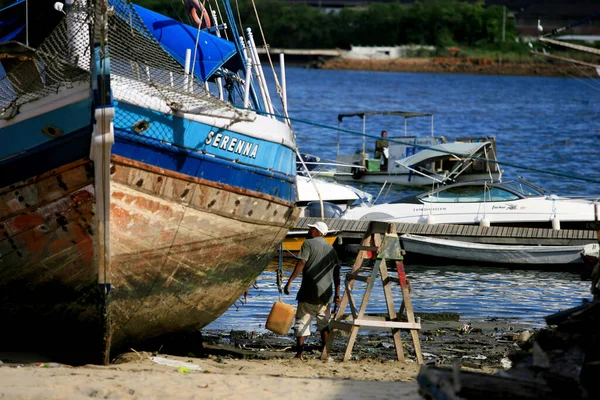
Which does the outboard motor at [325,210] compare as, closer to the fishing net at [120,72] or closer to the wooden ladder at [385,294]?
the wooden ladder at [385,294]

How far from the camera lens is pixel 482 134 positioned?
61750 mm

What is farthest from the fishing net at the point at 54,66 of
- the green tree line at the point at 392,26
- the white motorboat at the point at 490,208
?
the green tree line at the point at 392,26

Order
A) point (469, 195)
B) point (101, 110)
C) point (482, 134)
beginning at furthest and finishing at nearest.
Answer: point (482, 134) < point (469, 195) < point (101, 110)

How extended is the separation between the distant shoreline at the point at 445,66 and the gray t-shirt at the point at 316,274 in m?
143

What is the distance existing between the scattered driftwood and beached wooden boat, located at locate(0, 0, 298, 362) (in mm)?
4173

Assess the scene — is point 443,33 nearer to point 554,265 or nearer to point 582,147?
point 582,147

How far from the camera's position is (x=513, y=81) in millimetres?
141500

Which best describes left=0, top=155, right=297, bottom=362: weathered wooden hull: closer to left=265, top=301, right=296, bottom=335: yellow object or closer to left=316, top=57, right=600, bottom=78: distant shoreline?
left=265, top=301, right=296, bottom=335: yellow object

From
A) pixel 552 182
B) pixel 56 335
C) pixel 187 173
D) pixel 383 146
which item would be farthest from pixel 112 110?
pixel 552 182

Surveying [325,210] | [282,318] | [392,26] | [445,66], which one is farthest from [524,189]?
[392,26]

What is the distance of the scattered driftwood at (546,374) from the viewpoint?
822 centimetres

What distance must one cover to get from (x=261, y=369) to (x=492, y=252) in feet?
32.6

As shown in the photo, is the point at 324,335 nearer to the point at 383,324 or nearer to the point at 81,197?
the point at 383,324

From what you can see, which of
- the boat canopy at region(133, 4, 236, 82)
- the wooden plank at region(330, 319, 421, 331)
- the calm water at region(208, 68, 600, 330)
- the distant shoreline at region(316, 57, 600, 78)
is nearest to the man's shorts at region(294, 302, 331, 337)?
the wooden plank at region(330, 319, 421, 331)
